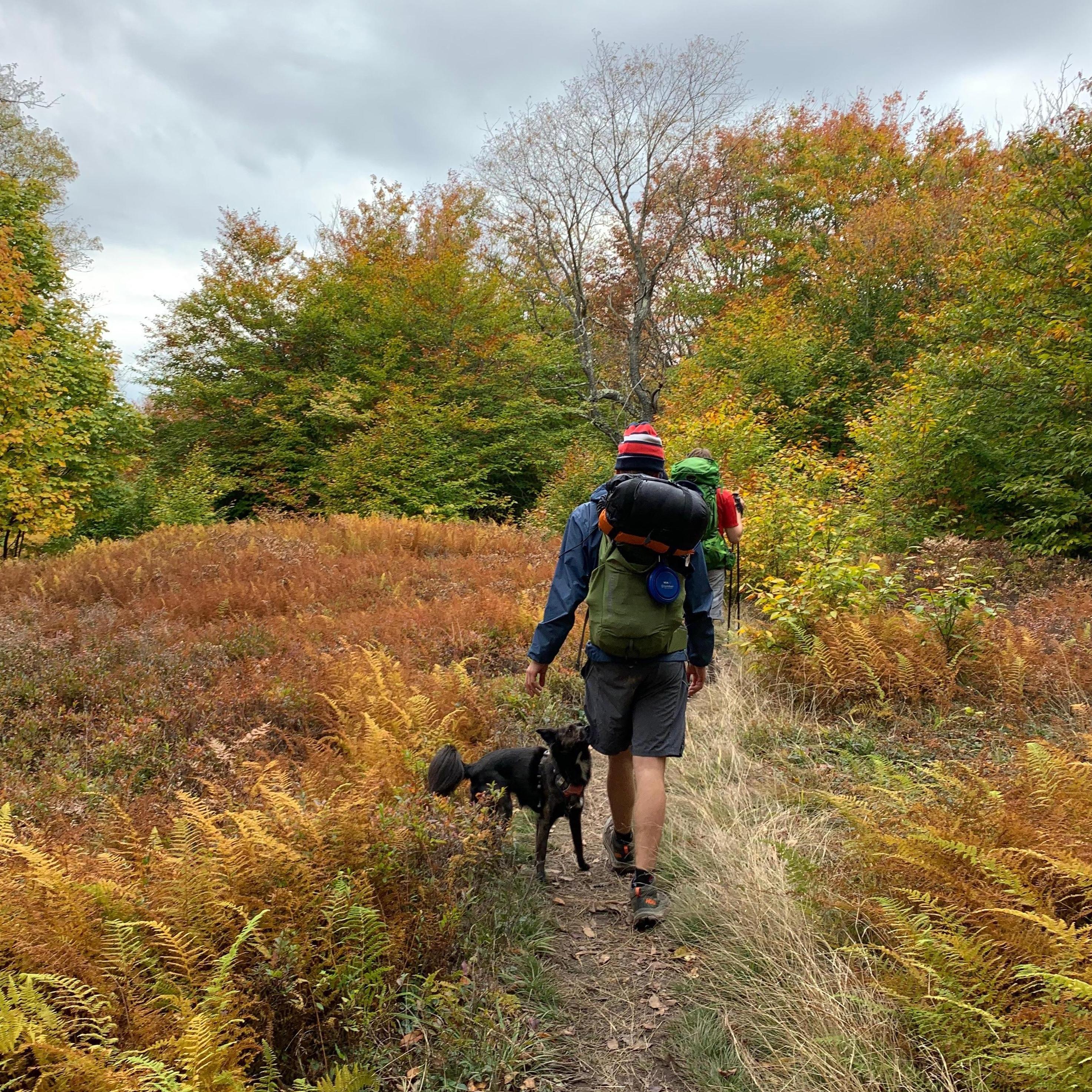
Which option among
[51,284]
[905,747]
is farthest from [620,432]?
[905,747]

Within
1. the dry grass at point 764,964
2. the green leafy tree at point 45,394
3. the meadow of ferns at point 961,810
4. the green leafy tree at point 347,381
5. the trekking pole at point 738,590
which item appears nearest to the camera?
the meadow of ferns at point 961,810

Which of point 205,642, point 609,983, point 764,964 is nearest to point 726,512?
point 764,964

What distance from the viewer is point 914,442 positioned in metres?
10.6

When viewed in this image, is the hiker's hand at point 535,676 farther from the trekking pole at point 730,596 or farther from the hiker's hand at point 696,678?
Result: the trekking pole at point 730,596

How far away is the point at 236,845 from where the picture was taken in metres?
2.61

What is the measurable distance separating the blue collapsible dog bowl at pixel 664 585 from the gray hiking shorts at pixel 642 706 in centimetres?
34

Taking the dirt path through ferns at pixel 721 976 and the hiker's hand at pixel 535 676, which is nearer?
the dirt path through ferns at pixel 721 976

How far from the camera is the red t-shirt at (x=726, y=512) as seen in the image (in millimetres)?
5879

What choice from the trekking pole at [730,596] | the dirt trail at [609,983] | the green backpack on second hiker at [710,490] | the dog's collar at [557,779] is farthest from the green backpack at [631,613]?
the trekking pole at [730,596]

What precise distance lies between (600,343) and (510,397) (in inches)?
295

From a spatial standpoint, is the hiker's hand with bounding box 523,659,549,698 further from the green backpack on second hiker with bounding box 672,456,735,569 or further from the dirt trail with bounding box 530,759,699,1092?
the green backpack on second hiker with bounding box 672,456,735,569

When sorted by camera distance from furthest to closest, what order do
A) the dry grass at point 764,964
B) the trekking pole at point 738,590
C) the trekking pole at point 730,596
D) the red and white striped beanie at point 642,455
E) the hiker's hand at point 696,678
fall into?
the trekking pole at point 730,596 → the trekking pole at point 738,590 → the hiker's hand at point 696,678 → the red and white striped beanie at point 642,455 → the dry grass at point 764,964

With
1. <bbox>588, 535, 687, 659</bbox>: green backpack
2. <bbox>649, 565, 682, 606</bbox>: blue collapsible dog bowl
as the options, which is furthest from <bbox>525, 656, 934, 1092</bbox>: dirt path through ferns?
<bbox>649, 565, 682, 606</bbox>: blue collapsible dog bowl

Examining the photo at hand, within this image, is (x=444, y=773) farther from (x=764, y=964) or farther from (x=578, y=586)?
(x=764, y=964)
